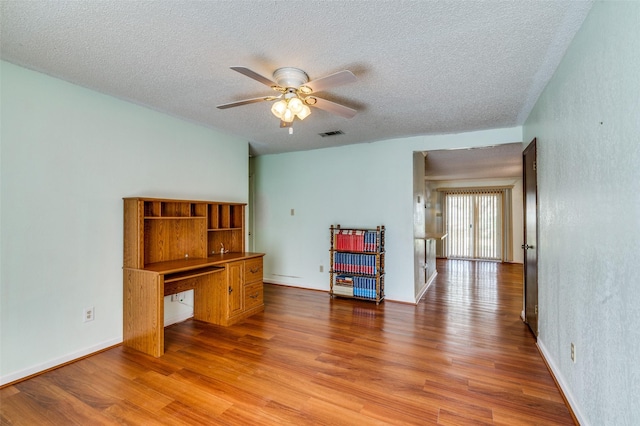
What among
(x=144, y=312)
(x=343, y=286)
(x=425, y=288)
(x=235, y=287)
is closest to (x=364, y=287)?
(x=343, y=286)

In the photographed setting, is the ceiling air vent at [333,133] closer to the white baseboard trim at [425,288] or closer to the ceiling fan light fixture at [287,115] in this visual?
the ceiling fan light fixture at [287,115]

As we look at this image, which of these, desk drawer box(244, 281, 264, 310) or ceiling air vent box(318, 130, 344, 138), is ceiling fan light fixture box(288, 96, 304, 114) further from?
desk drawer box(244, 281, 264, 310)

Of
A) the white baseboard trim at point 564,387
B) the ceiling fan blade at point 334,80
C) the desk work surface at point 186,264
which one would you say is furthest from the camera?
the desk work surface at point 186,264

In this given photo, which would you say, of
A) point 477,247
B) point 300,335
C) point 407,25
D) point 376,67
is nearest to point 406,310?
point 300,335

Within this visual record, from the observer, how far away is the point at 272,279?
534 cm

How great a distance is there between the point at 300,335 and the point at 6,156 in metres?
2.82

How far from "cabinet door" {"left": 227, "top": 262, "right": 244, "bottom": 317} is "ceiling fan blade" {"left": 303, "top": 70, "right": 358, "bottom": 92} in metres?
2.18

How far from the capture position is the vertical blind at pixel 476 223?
7.89 metres

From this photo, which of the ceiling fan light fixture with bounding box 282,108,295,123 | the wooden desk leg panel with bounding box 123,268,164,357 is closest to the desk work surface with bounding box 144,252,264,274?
the wooden desk leg panel with bounding box 123,268,164,357

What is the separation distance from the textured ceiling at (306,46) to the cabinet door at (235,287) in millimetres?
1765

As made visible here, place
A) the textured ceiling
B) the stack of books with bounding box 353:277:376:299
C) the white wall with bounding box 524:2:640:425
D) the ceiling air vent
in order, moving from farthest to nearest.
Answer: the stack of books with bounding box 353:277:376:299
the ceiling air vent
the textured ceiling
the white wall with bounding box 524:2:640:425

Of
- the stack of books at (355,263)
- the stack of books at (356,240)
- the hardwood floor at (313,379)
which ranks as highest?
the stack of books at (356,240)

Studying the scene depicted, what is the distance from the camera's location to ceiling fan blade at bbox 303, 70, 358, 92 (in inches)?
72.4

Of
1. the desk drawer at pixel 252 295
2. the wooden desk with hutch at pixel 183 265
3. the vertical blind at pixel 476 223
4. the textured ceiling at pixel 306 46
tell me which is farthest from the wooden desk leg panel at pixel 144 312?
the vertical blind at pixel 476 223
